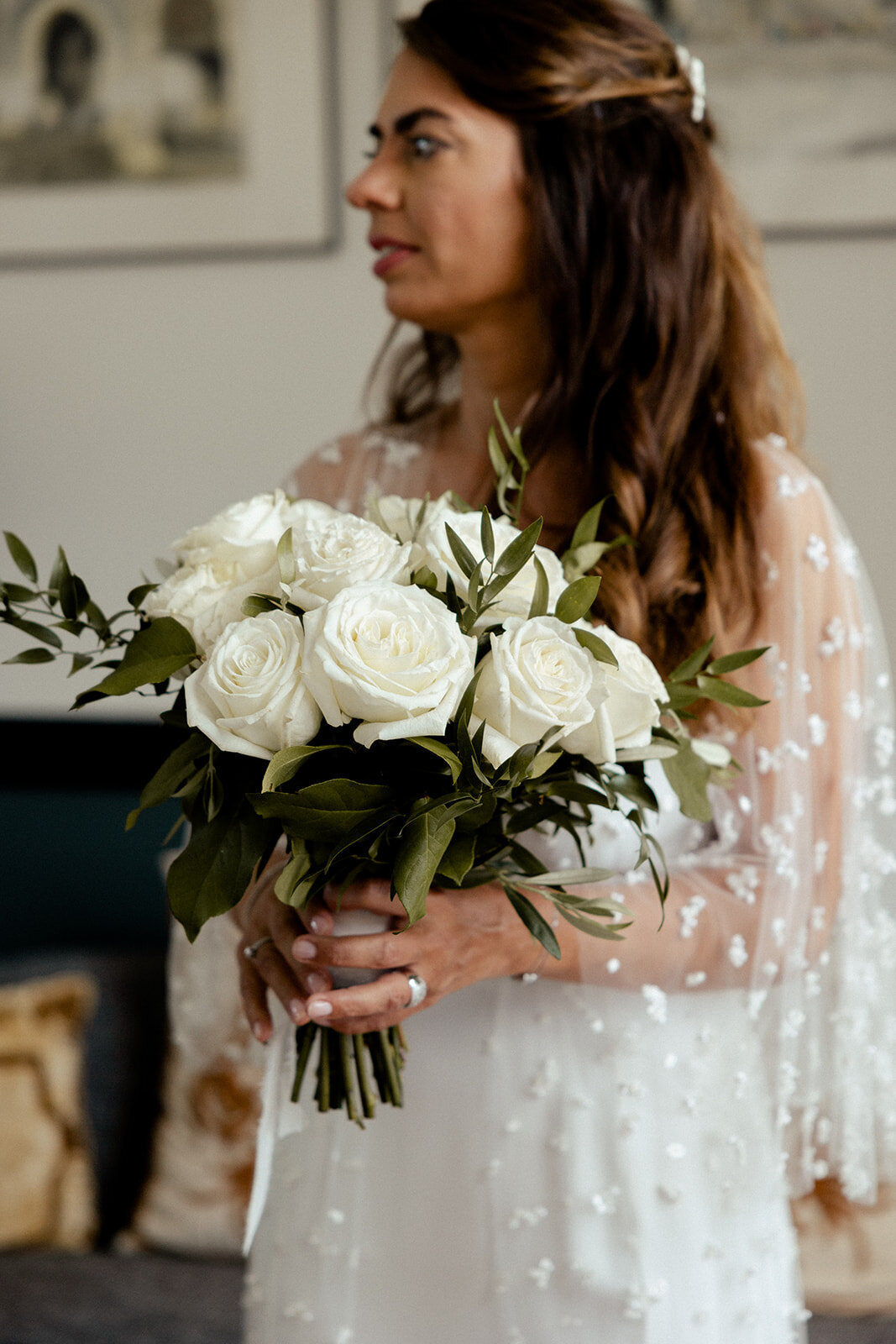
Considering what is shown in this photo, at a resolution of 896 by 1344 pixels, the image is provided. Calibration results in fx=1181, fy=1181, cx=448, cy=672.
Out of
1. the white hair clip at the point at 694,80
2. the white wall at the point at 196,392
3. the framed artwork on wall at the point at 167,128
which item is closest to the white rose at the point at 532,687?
the white hair clip at the point at 694,80

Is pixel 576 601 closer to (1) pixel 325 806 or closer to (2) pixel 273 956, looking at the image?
(1) pixel 325 806

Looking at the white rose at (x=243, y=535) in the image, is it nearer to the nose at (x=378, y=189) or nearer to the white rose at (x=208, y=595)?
the white rose at (x=208, y=595)

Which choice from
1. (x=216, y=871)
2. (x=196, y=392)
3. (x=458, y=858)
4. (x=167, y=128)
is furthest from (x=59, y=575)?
(x=167, y=128)

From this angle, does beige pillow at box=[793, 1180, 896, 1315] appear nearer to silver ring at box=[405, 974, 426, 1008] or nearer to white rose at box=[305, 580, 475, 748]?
silver ring at box=[405, 974, 426, 1008]

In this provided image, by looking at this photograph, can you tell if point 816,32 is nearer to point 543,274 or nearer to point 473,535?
point 543,274

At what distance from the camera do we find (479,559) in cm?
78

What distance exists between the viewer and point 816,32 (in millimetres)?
1933

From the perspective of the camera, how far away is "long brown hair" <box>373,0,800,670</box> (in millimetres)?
1146

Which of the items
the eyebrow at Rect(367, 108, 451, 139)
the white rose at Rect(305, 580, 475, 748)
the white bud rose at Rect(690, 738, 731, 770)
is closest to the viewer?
the white rose at Rect(305, 580, 475, 748)

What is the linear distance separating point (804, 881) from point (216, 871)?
59 centimetres

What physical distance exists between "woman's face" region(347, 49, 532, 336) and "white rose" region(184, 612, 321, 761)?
59 centimetres

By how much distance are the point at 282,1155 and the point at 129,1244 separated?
3.19ft

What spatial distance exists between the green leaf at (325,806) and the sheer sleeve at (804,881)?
1.23 ft

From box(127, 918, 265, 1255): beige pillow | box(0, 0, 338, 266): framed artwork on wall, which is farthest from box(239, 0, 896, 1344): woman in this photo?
box(0, 0, 338, 266): framed artwork on wall
